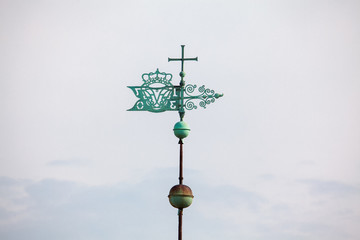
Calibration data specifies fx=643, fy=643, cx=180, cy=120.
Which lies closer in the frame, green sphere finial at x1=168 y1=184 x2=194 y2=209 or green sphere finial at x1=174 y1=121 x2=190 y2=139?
green sphere finial at x1=168 y1=184 x2=194 y2=209

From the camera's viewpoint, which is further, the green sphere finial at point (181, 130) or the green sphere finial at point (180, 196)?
the green sphere finial at point (181, 130)

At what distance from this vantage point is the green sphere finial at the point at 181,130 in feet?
55.1

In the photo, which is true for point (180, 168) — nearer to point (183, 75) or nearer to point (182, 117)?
point (182, 117)

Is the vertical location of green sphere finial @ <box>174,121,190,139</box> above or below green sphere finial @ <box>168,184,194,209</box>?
above

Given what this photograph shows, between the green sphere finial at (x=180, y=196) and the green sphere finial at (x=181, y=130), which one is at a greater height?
the green sphere finial at (x=181, y=130)

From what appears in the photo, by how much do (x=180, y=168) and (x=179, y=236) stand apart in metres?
1.80

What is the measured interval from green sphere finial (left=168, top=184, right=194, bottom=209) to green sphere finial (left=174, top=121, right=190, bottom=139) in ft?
4.47

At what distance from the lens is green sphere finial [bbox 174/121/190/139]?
16781 mm

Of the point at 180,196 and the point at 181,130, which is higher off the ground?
the point at 181,130

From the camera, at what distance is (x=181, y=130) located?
16.8m

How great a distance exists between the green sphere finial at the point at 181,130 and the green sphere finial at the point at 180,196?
1.36 meters

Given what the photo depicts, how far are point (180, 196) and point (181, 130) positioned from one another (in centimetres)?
175

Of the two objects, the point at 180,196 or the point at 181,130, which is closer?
the point at 180,196

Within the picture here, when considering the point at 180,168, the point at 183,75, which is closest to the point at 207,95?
the point at 183,75
